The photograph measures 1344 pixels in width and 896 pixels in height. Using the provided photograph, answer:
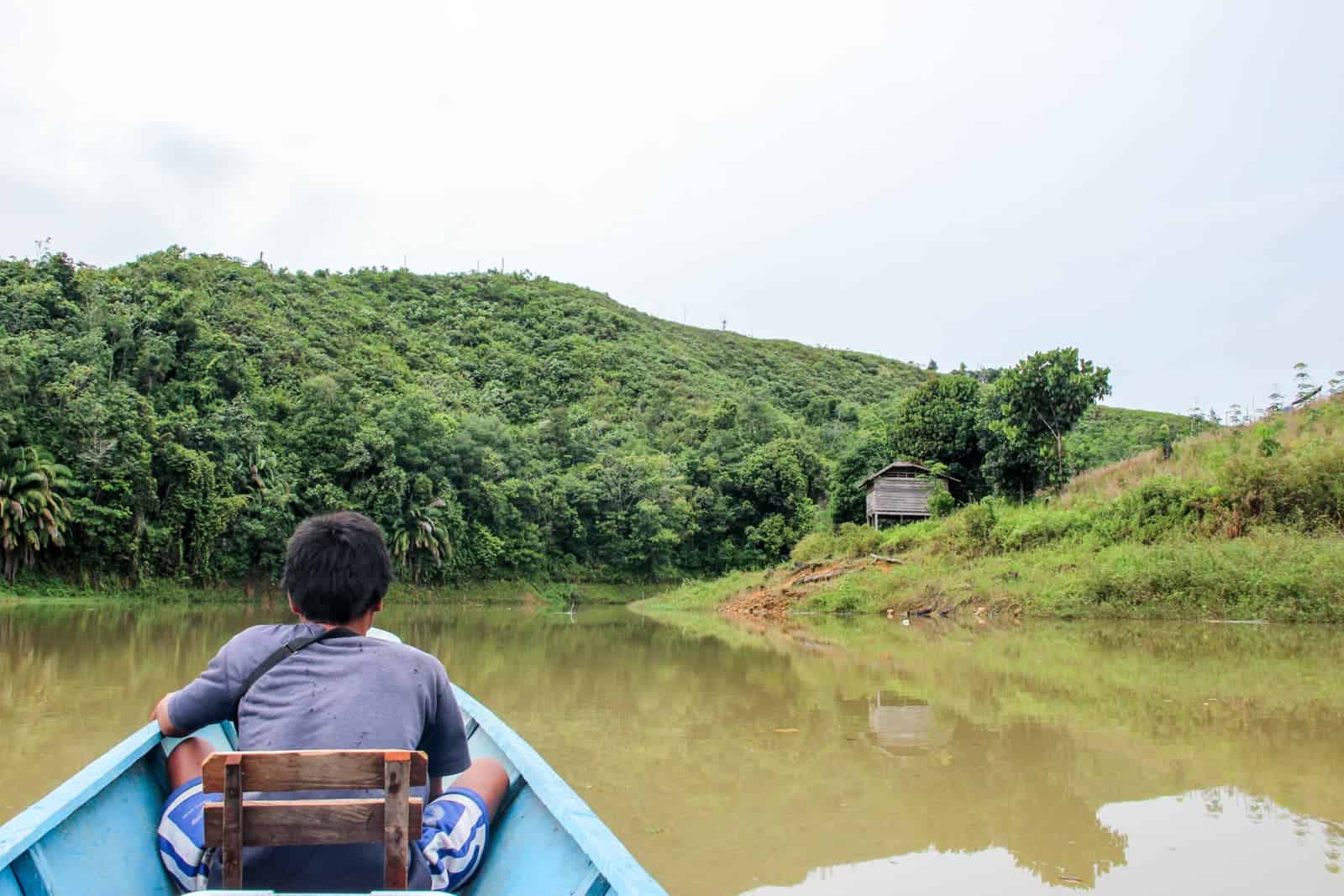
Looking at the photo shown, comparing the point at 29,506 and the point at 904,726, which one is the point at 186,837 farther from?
the point at 29,506

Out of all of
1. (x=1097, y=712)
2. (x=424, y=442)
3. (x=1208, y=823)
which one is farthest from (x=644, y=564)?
(x=1208, y=823)

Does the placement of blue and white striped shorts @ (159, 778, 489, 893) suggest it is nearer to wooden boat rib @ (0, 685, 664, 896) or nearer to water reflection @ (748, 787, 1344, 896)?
wooden boat rib @ (0, 685, 664, 896)

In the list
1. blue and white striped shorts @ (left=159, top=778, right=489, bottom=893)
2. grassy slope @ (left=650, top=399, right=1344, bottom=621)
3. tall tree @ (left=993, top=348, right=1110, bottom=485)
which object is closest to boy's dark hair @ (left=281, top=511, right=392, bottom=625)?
blue and white striped shorts @ (left=159, top=778, right=489, bottom=893)

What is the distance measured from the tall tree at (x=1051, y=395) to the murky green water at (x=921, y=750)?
9.97 m

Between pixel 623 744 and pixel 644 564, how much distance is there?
30938 mm

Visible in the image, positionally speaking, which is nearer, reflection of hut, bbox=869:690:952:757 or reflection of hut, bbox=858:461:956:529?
reflection of hut, bbox=869:690:952:757

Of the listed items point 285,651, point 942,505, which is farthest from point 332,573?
point 942,505

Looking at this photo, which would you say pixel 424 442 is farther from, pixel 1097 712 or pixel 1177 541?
pixel 1097 712

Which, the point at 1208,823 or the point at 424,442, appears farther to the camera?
the point at 424,442

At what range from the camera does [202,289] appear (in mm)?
37750

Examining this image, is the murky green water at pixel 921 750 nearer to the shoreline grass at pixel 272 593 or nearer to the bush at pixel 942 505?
the bush at pixel 942 505

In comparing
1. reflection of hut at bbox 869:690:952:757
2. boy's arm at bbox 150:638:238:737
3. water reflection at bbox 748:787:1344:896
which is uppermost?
boy's arm at bbox 150:638:238:737

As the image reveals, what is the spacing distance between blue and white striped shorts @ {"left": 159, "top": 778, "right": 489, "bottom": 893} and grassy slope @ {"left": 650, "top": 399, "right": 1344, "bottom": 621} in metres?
14.0

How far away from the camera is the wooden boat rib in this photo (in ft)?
7.04
